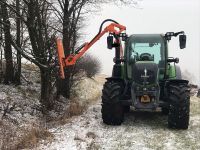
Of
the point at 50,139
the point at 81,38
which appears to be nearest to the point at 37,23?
the point at 50,139

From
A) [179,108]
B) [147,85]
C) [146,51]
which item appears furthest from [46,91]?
[179,108]

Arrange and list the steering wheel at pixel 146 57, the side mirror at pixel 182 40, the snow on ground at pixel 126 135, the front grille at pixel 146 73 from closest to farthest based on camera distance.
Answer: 1. the snow on ground at pixel 126 135
2. the front grille at pixel 146 73
3. the side mirror at pixel 182 40
4. the steering wheel at pixel 146 57

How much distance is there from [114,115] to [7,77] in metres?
6.58

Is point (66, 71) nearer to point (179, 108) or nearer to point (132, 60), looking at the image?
point (132, 60)

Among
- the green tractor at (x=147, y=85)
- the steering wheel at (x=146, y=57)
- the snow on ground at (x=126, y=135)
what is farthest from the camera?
the steering wheel at (x=146, y=57)

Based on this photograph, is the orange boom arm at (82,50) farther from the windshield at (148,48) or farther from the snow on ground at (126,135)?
the snow on ground at (126,135)

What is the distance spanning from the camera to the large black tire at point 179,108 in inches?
475

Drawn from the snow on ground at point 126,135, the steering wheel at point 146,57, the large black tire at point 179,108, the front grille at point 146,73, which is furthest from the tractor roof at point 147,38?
the snow on ground at point 126,135

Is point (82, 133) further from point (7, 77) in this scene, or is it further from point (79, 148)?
point (7, 77)

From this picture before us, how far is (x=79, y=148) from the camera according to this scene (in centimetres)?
971

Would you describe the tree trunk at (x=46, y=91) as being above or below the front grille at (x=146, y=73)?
below

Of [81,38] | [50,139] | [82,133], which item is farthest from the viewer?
[81,38]

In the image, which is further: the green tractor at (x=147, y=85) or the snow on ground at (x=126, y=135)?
the green tractor at (x=147, y=85)

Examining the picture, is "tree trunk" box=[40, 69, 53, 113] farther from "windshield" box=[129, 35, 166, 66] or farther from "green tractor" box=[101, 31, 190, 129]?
"windshield" box=[129, 35, 166, 66]
